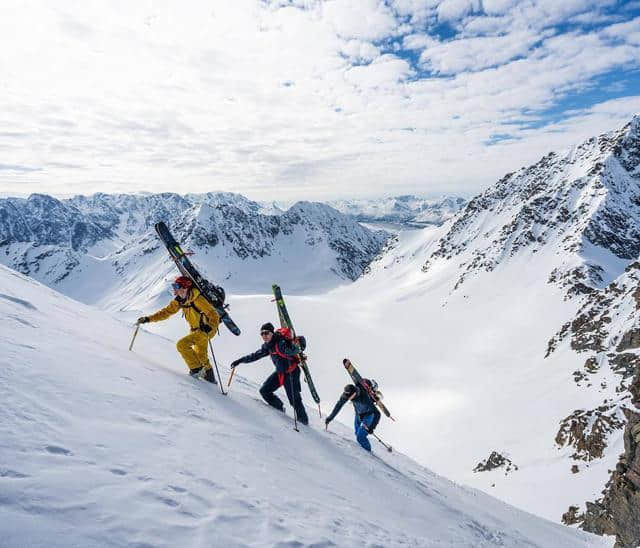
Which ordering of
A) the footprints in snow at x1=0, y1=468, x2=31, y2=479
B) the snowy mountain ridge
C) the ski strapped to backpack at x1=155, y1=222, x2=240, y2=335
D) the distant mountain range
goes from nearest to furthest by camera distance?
1. the footprints in snow at x1=0, y1=468, x2=31, y2=479
2. the ski strapped to backpack at x1=155, y1=222, x2=240, y2=335
3. the distant mountain range
4. the snowy mountain ridge

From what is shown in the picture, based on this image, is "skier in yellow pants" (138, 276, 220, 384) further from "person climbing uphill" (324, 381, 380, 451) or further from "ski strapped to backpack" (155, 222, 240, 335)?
"person climbing uphill" (324, 381, 380, 451)

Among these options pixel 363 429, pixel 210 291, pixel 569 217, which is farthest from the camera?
pixel 569 217

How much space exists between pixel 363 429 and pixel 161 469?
24.6 feet

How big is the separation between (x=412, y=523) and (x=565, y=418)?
3910 cm

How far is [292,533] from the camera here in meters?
4.15

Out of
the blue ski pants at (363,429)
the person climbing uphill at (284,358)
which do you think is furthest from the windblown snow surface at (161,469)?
the blue ski pants at (363,429)

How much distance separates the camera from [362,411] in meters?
11.0

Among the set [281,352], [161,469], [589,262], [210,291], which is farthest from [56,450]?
[589,262]

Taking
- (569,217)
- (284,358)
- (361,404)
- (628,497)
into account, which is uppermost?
(569,217)

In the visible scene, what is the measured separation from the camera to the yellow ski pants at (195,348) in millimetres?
9141

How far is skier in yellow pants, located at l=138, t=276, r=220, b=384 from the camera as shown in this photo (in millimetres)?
9086

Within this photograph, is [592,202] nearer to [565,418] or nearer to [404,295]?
[404,295]

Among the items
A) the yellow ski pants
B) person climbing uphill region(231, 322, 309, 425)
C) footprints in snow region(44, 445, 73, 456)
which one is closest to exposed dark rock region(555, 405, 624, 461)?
person climbing uphill region(231, 322, 309, 425)

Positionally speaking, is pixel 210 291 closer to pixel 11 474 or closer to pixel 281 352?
pixel 281 352
